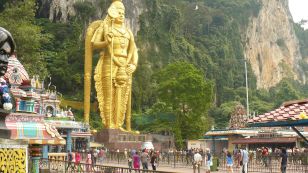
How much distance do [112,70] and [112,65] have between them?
0.33m

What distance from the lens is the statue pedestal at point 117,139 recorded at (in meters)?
28.7

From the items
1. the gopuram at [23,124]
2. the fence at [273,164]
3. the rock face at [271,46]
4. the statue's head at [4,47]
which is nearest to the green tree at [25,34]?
the gopuram at [23,124]

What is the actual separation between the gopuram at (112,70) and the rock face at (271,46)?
48.8 m

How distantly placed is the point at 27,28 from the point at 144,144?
406 inches

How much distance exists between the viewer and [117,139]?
2895cm

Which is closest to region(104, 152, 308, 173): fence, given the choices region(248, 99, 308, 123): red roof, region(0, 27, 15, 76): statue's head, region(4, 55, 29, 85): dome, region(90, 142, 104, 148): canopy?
region(90, 142, 104, 148): canopy

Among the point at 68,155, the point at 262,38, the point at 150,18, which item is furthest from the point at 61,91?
the point at 262,38

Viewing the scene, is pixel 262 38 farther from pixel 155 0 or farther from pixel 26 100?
pixel 26 100

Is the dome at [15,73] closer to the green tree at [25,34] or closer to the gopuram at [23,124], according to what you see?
the gopuram at [23,124]

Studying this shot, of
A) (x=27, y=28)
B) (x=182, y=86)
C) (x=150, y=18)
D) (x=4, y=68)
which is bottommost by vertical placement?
(x=4, y=68)

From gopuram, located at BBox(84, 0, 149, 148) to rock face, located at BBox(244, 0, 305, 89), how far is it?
48770 mm

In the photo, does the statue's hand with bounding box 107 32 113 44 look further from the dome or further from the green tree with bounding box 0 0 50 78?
the dome

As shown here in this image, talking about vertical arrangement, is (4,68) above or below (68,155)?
above

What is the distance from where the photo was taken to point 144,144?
98.3 ft
